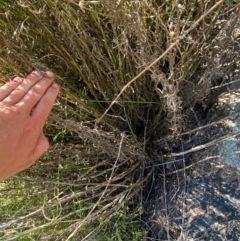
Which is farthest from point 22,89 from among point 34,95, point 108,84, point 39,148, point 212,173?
point 212,173

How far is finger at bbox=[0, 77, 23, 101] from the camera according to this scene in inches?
37.0

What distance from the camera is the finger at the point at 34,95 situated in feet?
3.08

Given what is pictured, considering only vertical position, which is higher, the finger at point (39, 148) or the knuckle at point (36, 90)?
the knuckle at point (36, 90)

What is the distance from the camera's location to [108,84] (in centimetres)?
113

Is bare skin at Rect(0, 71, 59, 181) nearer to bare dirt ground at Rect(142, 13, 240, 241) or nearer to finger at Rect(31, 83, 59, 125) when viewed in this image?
finger at Rect(31, 83, 59, 125)

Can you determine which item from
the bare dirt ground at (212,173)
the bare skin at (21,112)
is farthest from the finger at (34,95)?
the bare dirt ground at (212,173)

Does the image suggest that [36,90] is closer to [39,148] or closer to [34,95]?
[34,95]

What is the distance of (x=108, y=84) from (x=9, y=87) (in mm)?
286

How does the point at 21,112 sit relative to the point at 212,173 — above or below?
above

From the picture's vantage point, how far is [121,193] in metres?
1.26

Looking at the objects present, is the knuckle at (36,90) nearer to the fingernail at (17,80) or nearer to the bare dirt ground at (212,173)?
the fingernail at (17,80)

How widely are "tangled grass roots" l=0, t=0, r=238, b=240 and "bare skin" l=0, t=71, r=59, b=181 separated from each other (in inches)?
1.8

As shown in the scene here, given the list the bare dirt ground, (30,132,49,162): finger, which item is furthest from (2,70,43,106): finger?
the bare dirt ground

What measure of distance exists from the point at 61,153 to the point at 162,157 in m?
0.32
